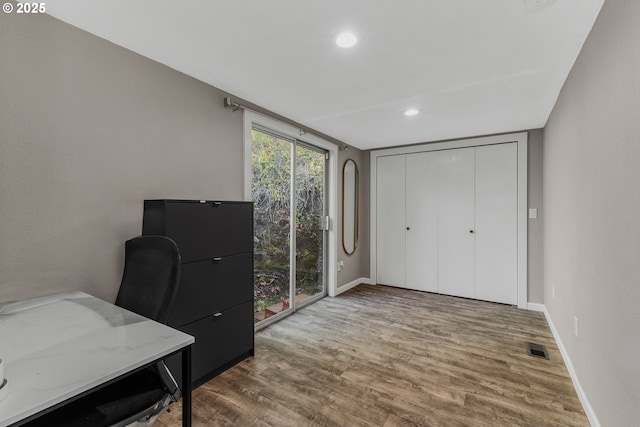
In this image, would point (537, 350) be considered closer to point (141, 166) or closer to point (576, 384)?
point (576, 384)

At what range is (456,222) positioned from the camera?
4141 mm

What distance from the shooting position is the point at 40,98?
159cm

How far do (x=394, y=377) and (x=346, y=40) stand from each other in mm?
2308

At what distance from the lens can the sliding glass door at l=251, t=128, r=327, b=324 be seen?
309 centimetres

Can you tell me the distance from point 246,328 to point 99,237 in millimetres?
1245

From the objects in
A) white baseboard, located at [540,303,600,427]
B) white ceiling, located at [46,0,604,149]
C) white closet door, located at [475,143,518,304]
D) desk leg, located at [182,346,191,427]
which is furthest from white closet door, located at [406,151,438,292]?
desk leg, located at [182,346,191,427]

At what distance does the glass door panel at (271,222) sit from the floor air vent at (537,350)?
7.81 feet

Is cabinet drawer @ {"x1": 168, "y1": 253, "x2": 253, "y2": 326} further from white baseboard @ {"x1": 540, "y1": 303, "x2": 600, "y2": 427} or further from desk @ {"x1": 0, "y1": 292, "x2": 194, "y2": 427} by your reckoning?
white baseboard @ {"x1": 540, "y1": 303, "x2": 600, "y2": 427}

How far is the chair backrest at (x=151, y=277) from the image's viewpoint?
4.25 ft

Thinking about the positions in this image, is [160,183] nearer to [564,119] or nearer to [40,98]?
[40,98]

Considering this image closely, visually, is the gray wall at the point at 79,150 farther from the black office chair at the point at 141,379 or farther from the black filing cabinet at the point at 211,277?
the black office chair at the point at 141,379

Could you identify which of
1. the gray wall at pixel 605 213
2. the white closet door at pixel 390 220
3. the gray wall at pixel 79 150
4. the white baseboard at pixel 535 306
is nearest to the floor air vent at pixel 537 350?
the gray wall at pixel 605 213

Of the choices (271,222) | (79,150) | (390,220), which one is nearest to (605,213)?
(271,222)

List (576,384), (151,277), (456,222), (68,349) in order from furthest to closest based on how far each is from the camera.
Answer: (456,222)
(576,384)
(151,277)
(68,349)
